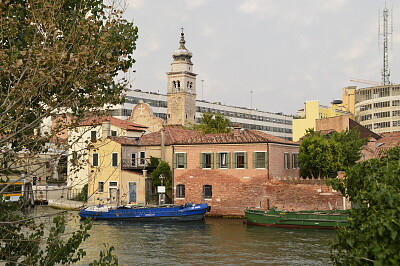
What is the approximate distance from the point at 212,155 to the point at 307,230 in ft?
38.4

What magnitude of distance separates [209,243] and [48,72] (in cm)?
2232

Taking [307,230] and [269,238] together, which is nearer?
[269,238]

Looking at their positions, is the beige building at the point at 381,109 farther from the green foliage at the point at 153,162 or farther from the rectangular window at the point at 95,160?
the rectangular window at the point at 95,160

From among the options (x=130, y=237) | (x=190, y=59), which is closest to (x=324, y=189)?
(x=130, y=237)

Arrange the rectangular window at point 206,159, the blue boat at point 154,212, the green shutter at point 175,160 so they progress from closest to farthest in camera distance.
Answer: the blue boat at point 154,212, the rectangular window at point 206,159, the green shutter at point 175,160

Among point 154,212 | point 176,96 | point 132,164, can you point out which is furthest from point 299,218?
point 176,96

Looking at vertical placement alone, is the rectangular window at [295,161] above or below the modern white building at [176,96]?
below

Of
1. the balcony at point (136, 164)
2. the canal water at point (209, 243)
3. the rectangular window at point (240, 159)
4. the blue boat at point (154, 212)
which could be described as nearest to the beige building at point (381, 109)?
the rectangular window at point (240, 159)

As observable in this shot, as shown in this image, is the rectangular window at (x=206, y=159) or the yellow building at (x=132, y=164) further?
the yellow building at (x=132, y=164)

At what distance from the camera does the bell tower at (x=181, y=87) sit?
88312 mm

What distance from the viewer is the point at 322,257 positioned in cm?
2552

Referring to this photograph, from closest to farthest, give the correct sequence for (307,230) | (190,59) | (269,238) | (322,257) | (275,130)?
(322,257), (269,238), (307,230), (190,59), (275,130)

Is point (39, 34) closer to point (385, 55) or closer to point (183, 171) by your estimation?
point (183, 171)

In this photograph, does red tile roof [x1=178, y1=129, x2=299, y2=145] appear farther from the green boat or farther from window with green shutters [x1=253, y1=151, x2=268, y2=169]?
the green boat
